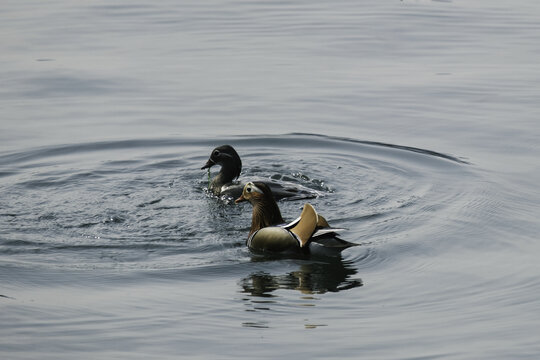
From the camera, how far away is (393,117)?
48.4 feet

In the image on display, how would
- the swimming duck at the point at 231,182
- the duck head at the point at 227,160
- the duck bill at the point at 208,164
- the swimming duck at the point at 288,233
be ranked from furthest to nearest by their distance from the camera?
1. the duck bill at the point at 208,164
2. the duck head at the point at 227,160
3. the swimming duck at the point at 231,182
4. the swimming duck at the point at 288,233

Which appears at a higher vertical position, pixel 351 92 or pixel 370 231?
pixel 351 92

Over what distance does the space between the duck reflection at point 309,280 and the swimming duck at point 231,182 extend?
2.49m

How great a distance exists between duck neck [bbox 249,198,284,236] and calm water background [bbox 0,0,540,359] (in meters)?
0.36

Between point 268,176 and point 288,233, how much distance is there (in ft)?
9.96

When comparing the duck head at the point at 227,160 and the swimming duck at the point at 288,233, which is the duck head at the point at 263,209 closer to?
the swimming duck at the point at 288,233

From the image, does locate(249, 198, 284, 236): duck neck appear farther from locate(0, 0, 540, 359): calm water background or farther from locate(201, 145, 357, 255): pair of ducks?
locate(0, 0, 540, 359): calm water background

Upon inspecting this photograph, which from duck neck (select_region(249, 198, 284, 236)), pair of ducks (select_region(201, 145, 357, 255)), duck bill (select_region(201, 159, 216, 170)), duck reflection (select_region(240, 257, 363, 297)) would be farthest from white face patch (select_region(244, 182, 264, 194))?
duck bill (select_region(201, 159, 216, 170))

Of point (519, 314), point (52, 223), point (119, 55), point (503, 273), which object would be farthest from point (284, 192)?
point (119, 55)

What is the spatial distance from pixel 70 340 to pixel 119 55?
1120 centimetres

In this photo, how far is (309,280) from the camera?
9.02 m

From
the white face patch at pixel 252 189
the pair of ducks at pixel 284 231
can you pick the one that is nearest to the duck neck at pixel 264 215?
the pair of ducks at pixel 284 231

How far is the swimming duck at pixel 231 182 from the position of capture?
1196 centimetres

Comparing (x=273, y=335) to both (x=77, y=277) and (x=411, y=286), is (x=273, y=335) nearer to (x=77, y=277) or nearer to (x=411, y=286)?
(x=411, y=286)
